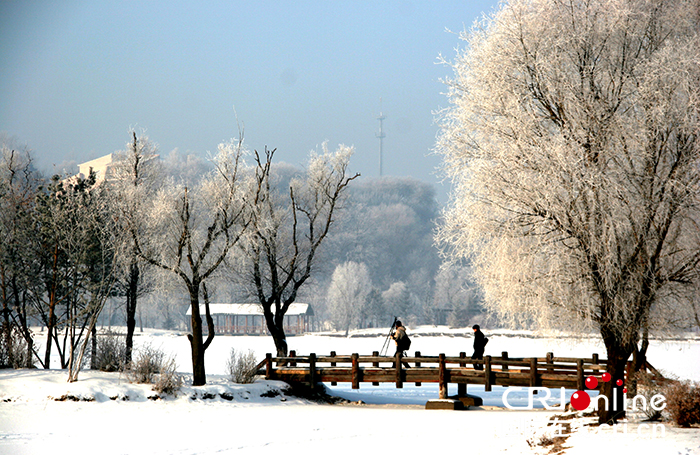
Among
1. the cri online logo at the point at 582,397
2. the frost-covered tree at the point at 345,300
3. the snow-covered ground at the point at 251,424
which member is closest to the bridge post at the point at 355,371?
the snow-covered ground at the point at 251,424

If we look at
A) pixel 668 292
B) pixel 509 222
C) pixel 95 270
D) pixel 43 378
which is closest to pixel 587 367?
pixel 668 292

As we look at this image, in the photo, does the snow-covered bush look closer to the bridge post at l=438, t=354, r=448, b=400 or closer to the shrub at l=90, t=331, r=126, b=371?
the shrub at l=90, t=331, r=126, b=371

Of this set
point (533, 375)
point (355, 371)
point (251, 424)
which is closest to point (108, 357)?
point (251, 424)

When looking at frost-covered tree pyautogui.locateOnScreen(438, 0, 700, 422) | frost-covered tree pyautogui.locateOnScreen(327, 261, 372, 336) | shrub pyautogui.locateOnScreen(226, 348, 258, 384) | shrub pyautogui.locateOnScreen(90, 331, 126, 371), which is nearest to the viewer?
frost-covered tree pyautogui.locateOnScreen(438, 0, 700, 422)

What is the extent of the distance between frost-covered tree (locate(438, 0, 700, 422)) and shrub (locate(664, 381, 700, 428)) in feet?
9.74

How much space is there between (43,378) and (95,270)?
5.23 meters

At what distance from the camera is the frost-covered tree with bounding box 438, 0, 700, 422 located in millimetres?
12266

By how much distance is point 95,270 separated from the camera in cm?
1959

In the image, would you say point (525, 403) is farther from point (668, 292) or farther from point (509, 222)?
point (509, 222)

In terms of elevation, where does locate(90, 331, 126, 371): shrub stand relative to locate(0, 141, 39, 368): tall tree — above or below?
below

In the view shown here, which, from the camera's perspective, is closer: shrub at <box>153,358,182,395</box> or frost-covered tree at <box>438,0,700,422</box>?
frost-covered tree at <box>438,0,700,422</box>

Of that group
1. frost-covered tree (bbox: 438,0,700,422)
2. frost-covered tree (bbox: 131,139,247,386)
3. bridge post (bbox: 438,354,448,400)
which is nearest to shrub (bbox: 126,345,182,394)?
frost-covered tree (bbox: 131,139,247,386)

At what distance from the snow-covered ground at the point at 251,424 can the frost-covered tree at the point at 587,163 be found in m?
1.76

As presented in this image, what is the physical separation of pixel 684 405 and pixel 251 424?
8.25m
